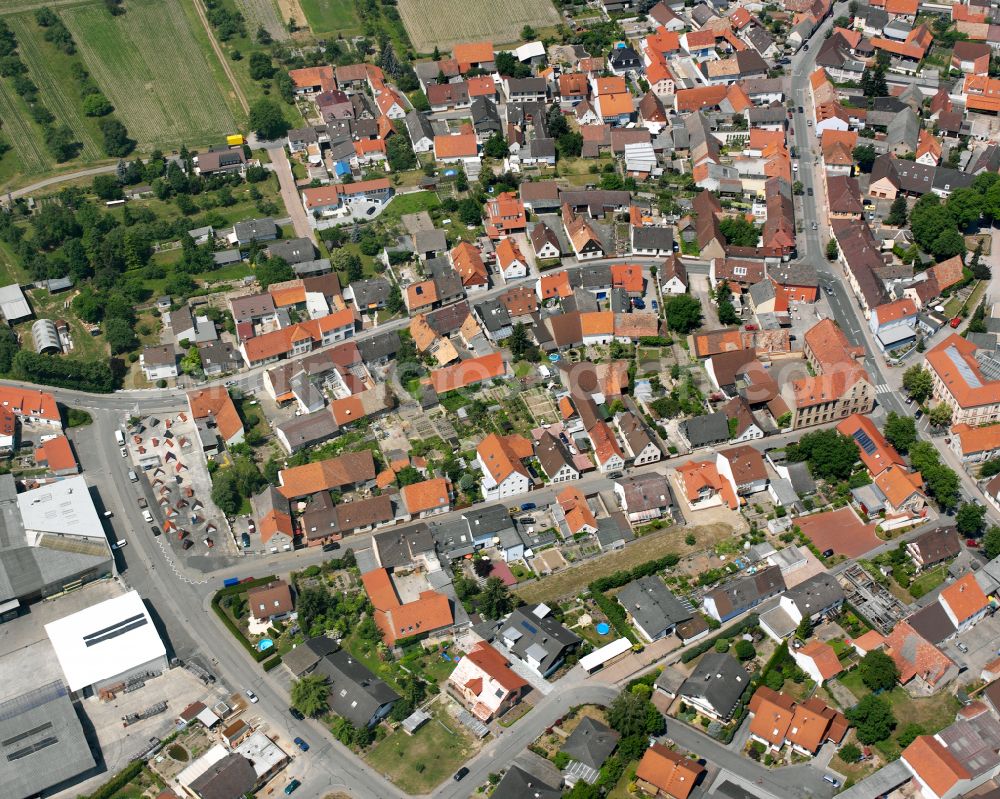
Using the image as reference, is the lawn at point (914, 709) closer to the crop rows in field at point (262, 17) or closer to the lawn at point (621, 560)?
the lawn at point (621, 560)

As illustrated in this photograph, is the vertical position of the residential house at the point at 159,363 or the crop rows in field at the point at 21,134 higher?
the crop rows in field at the point at 21,134

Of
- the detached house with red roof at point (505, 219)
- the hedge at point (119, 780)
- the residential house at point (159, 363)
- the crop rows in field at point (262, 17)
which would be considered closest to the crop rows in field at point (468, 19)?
the crop rows in field at point (262, 17)

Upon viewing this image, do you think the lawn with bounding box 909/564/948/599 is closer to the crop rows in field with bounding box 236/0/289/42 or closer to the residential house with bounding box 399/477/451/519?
the residential house with bounding box 399/477/451/519

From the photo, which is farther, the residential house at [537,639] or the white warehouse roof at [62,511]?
the white warehouse roof at [62,511]

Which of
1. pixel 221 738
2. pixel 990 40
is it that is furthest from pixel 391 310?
pixel 990 40

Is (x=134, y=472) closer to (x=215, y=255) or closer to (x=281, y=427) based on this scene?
(x=281, y=427)

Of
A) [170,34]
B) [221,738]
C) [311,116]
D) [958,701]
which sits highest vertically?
[170,34]

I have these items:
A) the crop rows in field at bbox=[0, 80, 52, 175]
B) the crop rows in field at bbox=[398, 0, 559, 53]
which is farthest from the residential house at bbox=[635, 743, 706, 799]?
the crop rows in field at bbox=[398, 0, 559, 53]
